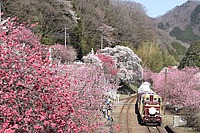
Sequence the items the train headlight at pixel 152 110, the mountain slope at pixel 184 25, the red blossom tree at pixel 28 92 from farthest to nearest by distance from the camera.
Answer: the mountain slope at pixel 184 25 → the train headlight at pixel 152 110 → the red blossom tree at pixel 28 92

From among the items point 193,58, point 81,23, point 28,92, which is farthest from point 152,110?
point 81,23

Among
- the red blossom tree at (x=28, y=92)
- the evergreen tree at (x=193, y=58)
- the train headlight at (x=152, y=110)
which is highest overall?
the red blossom tree at (x=28, y=92)

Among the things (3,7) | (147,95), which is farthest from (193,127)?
(3,7)

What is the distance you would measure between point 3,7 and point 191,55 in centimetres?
2243

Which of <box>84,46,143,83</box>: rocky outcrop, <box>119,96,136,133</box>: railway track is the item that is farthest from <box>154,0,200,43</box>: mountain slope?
<box>119,96,136,133</box>: railway track

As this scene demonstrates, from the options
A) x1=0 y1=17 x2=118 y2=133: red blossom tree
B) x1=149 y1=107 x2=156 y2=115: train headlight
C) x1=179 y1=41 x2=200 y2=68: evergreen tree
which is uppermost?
x1=0 y1=17 x2=118 y2=133: red blossom tree

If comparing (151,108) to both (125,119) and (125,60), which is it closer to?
(125,119)

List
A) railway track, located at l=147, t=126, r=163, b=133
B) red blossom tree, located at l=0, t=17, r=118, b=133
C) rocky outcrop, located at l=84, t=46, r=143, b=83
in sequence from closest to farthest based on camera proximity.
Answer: red blossom tree, located at l=0, t=17, r=118, b=133, railway track, located at l=147, t=126, r=163, b=133, rocky outcrop, located at l=84, t=46, r=143, b=83

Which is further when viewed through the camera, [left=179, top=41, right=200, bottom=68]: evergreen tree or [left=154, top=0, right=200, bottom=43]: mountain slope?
[left=154, top=0, right=200, bottom=43]: mountain slope

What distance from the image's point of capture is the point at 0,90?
210 inches

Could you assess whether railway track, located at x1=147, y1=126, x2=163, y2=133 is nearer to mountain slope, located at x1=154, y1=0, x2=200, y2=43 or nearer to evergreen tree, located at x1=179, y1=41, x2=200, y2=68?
evergreen tree, located at x1=179, y1=41, x2=200, y2=68

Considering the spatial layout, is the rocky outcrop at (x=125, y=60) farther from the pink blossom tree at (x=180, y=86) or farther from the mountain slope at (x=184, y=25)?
the mountain slope at (x=184, y=25)

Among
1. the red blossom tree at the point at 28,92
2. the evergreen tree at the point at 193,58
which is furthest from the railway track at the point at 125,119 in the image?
the red blossom tree at the point at 28,92

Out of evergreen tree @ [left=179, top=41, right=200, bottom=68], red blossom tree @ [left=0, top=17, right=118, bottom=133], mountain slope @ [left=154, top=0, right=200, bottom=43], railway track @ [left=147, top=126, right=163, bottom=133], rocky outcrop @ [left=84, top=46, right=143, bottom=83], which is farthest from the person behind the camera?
mountain slope @ [left=154, top=0, right=200, bottom=43]
